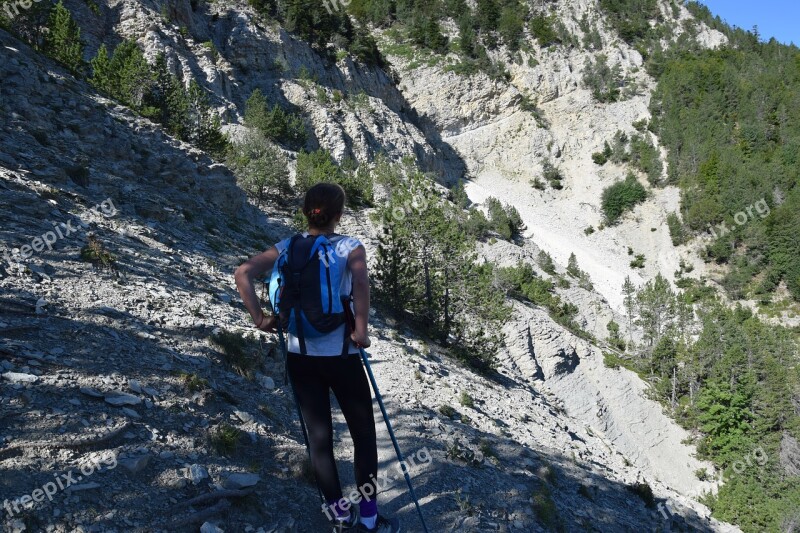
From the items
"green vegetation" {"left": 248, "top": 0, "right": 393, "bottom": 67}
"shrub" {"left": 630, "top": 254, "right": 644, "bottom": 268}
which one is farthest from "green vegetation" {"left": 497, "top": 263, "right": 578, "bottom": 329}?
"green vegetation" {"left": 248, "top": 0, "right": 393, "bottom": 67}

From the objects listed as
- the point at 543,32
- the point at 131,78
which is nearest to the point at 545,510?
the point at 131,78

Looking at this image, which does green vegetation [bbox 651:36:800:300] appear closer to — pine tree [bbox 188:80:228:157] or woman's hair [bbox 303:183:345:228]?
pine tree [bbox 188:80:228:157]

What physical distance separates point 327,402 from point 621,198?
56.0m

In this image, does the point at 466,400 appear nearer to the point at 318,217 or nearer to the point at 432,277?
the point at 432,277

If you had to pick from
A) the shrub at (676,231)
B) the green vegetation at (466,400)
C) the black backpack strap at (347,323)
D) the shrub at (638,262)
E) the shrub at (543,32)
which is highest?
the shrub at (543,32)

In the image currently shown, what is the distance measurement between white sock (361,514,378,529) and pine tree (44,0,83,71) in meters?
22.5

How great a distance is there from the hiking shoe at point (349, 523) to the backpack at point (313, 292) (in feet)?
4.33

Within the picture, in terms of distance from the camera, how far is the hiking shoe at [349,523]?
3420mm

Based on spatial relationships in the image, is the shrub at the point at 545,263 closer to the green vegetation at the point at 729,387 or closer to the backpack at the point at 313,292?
the green vegetation at the point at 729,387

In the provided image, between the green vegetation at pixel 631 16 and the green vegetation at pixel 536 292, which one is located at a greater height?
the green vegetation at pixel 631 16

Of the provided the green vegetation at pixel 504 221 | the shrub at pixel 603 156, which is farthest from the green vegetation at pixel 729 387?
the shrub at pixel 603 156

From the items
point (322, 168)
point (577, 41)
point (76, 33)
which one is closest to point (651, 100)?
point (577, 41)

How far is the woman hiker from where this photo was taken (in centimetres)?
308

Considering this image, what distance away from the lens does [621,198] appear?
52438 millimetres
